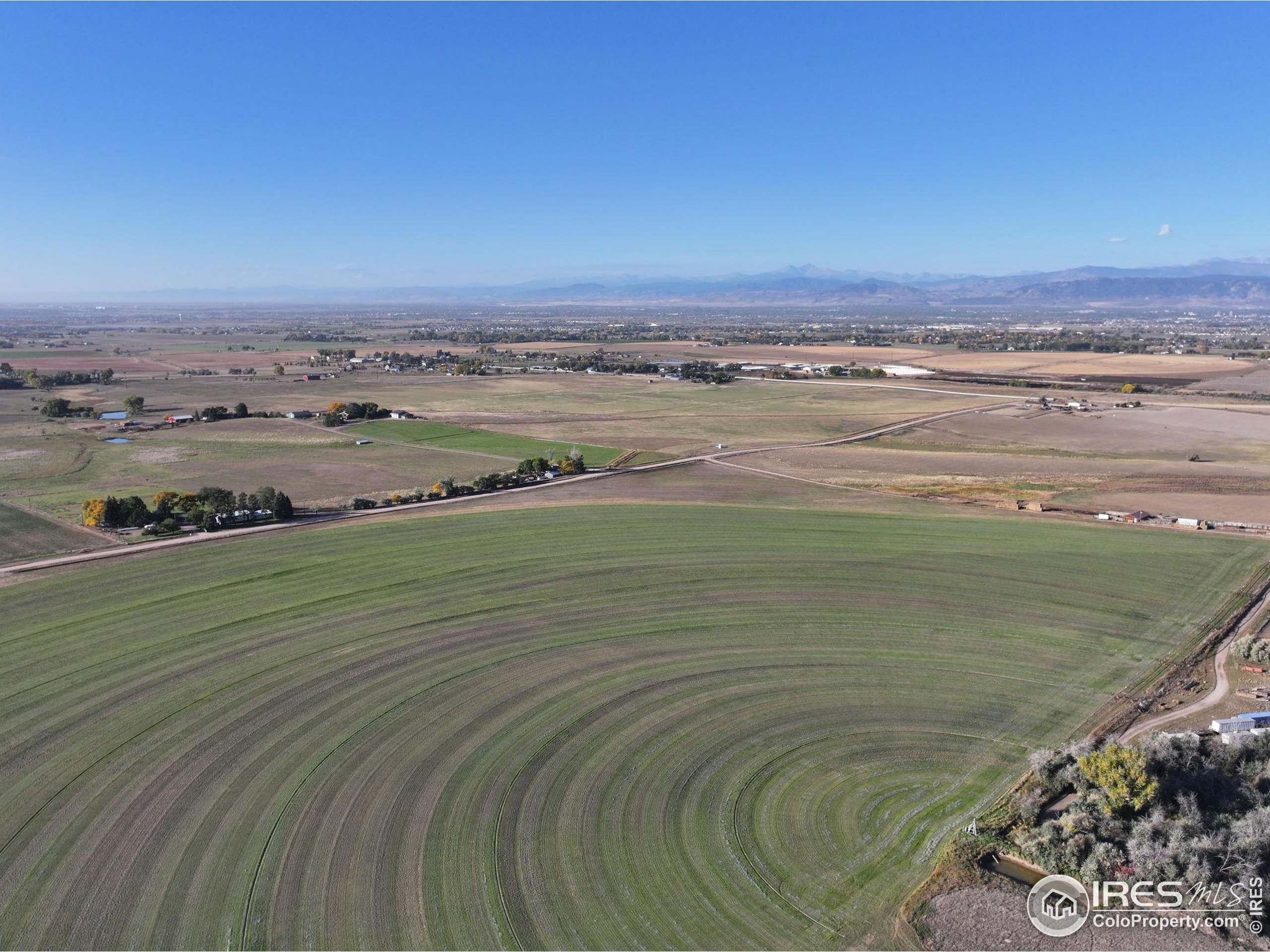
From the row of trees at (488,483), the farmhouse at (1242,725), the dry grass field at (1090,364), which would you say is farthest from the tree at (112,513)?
the dry grass field at (1090,364)

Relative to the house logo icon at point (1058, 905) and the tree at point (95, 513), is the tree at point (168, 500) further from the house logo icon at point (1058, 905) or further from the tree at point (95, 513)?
the house logo icon at point (1058, 905)

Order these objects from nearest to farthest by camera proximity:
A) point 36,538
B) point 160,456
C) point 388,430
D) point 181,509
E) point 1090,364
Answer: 1. point 36,538
2. point 181,509
3. point 160,456
4. point 388,430
5. point 1090,364

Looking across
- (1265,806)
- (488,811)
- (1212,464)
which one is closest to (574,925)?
(488,811)

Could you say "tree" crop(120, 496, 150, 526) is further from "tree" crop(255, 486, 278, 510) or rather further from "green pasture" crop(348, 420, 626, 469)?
"green pasture" crop(348, 420, 626, 469)

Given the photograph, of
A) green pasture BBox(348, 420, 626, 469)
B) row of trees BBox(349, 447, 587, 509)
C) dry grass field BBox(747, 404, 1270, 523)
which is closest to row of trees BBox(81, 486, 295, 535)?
row of trees BBox(349, 447, 587, 509)

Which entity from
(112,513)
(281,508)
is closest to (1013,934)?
(281,508)

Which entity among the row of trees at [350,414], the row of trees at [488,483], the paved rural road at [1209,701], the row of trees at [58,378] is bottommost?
the paved rural road at [1209,701]

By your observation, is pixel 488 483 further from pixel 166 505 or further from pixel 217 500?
pixel 166 505
